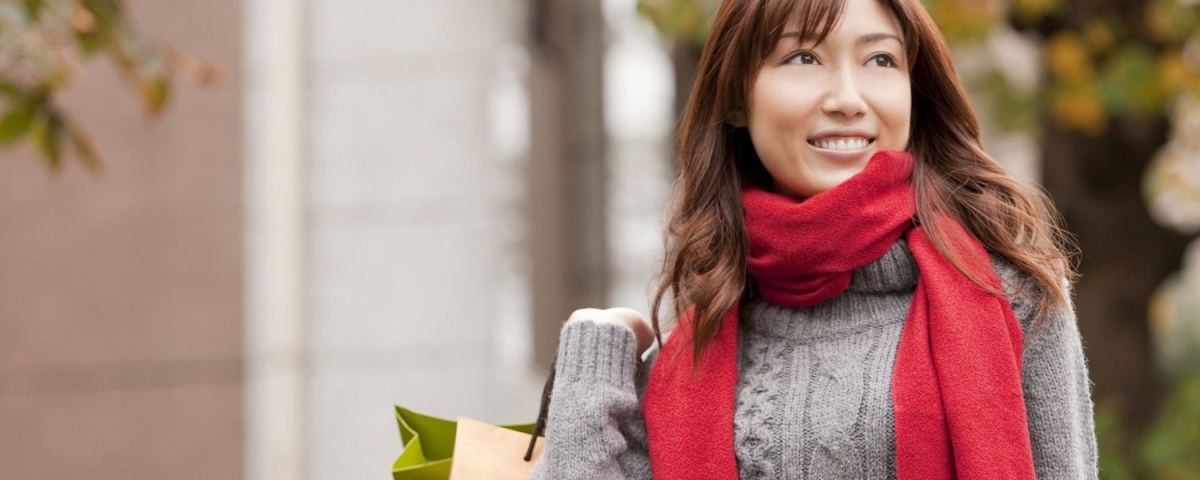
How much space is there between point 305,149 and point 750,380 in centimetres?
375

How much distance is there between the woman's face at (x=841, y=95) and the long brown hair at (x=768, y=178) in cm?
3

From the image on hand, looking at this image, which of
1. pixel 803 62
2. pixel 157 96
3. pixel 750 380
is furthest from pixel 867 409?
pixel 157 96

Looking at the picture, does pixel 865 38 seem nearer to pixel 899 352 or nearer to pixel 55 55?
pixel 899 352

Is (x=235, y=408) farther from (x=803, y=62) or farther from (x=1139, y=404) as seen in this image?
(x=803, y=62)

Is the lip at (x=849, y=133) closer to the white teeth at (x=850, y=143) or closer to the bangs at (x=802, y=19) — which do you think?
the white teeth at (x=850, y=143)

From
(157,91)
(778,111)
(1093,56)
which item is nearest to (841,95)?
(778,111)

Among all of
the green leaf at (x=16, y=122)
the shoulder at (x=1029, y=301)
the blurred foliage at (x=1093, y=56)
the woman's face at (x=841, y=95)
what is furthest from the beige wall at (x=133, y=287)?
the shoulder at (x=1029, y=301)

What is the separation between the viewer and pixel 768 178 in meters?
2.54

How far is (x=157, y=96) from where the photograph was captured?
351 cm

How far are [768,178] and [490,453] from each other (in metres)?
0.68

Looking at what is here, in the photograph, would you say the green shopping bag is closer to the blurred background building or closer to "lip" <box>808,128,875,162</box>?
"lip" <box>808,128,875,162</box>

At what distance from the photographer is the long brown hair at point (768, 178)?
2275mm

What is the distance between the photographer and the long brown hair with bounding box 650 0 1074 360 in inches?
89.6

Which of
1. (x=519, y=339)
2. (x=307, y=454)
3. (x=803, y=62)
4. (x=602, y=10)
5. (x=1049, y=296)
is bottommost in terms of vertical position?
(x=307, y=454)
